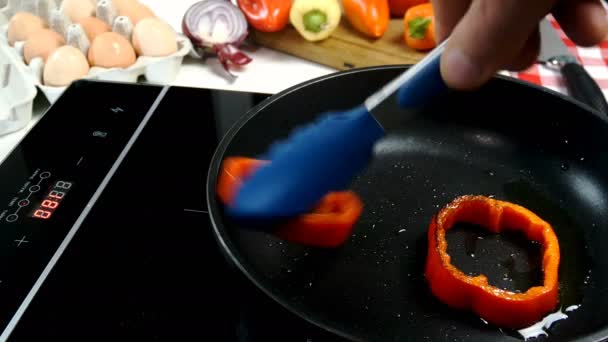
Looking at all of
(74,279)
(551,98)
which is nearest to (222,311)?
(74,279)

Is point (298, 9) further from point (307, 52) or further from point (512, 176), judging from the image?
point (512, 176)

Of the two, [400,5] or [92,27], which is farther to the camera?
[400,5]

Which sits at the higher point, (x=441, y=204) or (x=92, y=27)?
(x=92, y=27)

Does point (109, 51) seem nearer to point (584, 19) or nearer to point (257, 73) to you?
point (257, 73)

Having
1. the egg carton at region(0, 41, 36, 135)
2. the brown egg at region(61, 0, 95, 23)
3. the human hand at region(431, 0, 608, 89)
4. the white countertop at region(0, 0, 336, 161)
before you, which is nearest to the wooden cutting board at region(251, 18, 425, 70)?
the white countertop at region(0, 0, 336, 161)

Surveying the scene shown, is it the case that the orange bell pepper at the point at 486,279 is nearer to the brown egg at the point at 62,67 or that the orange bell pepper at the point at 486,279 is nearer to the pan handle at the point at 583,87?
the pan handle at the point at 583,87

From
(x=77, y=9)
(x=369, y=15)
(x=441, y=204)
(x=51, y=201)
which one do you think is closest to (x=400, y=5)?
(x=369, y=15)
